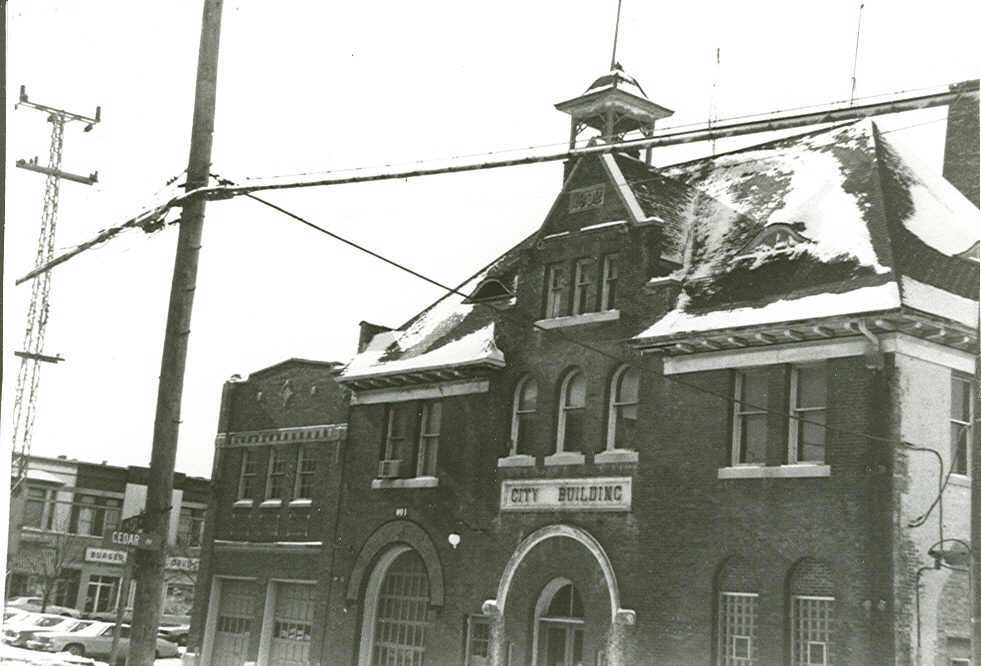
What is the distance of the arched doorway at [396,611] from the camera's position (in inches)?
1115

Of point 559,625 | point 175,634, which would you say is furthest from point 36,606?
point 559,625

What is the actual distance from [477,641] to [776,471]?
862 centimetres

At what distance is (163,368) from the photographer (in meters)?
13.3

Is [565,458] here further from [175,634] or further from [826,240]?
[175,634]

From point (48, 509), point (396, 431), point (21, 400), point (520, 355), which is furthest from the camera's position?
point (48, 509)

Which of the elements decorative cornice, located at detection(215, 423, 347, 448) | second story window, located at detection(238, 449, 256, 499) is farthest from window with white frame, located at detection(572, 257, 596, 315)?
second story window, located at detection(238, 449, 256, 499)

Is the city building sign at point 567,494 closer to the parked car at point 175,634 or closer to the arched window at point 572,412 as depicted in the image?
the arched window at point 572,412

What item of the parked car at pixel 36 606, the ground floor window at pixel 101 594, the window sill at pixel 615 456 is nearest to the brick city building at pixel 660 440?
the window sill at pixel 615 456

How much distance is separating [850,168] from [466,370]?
969cm

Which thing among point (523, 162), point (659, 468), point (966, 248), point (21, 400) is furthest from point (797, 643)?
point (21, 400)

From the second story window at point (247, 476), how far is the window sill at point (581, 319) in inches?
479

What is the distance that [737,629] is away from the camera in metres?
21.3

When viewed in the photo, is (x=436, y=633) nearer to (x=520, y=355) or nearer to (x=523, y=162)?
(x=520, y=355)

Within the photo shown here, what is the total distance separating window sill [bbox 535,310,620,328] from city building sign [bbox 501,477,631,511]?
10.9ft
